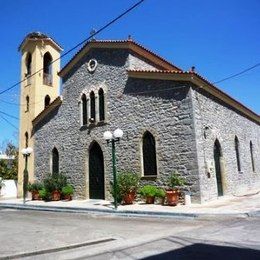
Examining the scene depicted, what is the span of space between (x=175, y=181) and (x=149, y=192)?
→ 136 centimetres

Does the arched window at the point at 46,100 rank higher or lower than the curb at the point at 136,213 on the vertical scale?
higher

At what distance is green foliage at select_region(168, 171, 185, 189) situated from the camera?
53.0 feet

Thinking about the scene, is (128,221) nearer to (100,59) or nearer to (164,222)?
(164,222)

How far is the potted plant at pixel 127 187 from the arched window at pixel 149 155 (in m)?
0.85

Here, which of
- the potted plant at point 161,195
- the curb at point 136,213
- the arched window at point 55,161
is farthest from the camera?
the arched window at point 55,161

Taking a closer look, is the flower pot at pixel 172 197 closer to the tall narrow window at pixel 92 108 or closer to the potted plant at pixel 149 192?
the potted plant at pixel 149 192

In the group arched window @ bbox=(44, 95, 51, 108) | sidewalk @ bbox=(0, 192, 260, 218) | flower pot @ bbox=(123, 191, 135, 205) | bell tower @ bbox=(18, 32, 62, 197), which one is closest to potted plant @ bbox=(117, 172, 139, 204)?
flower pot @ bbox=(123, 191, 135, 205)

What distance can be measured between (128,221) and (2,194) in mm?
20247

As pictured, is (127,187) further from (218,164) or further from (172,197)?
(218,164)

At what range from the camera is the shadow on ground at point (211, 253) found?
21.0 ft

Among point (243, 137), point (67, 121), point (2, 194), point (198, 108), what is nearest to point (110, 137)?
point (198, 108)

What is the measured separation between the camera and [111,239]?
8.80 m

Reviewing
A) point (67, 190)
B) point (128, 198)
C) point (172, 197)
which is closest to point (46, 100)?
point (67, 190)

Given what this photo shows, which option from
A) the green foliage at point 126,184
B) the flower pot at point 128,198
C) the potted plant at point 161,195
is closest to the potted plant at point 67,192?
the green foliage at point 126,184
